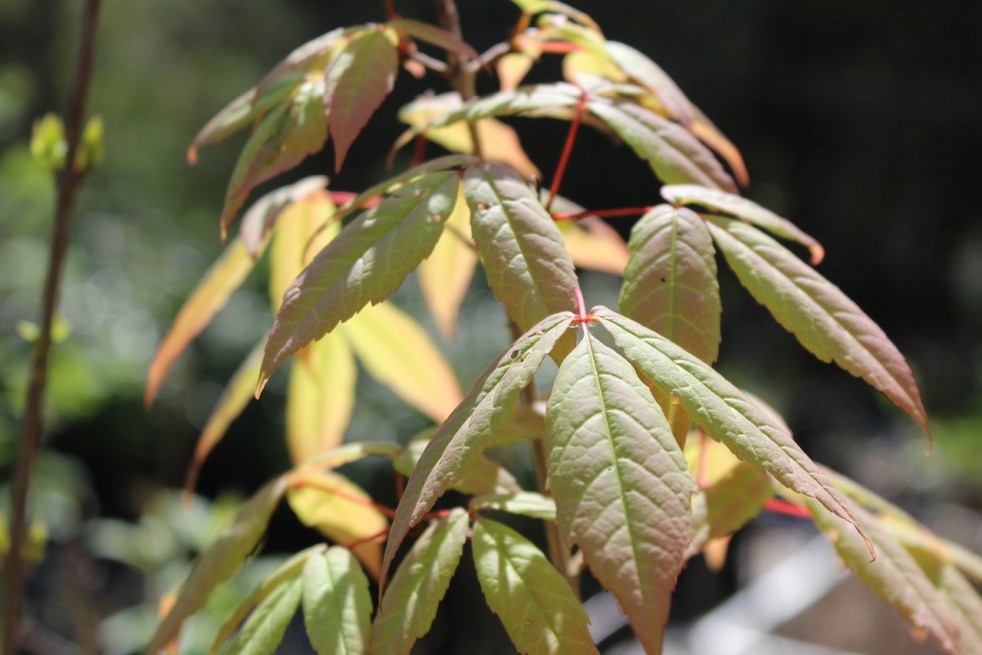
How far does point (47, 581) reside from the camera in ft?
9.27

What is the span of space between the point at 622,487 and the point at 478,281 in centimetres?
280

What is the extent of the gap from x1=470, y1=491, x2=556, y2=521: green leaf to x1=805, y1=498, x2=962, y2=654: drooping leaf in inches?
5.2

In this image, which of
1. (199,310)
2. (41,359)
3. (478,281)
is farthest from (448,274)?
(478,281)

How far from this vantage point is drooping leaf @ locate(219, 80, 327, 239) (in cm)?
47

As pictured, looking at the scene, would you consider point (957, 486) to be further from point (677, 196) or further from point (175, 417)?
point (677, 196)

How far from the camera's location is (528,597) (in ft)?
1.29

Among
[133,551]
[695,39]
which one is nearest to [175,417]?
[133,551]

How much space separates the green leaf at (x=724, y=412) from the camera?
1.07 ft

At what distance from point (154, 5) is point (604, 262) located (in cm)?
708

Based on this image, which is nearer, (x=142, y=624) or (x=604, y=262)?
(x=604, y=262)

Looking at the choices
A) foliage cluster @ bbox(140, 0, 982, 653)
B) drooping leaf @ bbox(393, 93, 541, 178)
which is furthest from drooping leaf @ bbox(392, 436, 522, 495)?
drooping leaf @ bbox(393, 93, 541, 178)

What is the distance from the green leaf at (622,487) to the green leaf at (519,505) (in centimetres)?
12

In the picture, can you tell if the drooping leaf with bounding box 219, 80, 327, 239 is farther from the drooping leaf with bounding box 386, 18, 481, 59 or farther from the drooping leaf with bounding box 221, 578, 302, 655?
the drooping leaf with bounding box 221, 578, 302, 655

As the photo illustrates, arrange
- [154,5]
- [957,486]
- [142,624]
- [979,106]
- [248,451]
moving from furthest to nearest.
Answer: [154,5] < [979,106] < [957,486] < [248,451] < [142,624]
